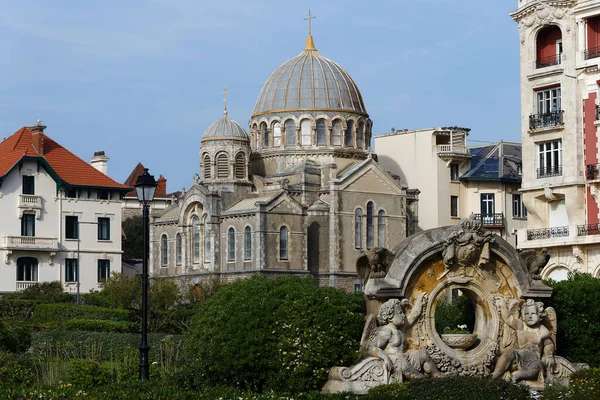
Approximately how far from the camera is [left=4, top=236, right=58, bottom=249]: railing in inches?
3295

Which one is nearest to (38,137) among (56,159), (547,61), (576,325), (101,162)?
(56,159)

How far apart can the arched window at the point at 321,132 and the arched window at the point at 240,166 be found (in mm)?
5891

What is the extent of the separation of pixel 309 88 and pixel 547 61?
45.0 meters

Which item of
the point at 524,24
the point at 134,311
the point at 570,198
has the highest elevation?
the point at 524,24

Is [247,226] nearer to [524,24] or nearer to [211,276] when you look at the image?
[211,276]

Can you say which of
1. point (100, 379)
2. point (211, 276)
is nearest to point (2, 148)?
point (211, 276)

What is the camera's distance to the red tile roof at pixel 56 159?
281ft

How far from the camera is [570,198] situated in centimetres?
5300

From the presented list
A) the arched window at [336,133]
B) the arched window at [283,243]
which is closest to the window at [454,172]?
the arched window at [336,133]

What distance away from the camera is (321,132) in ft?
322

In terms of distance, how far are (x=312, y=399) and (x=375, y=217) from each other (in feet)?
229

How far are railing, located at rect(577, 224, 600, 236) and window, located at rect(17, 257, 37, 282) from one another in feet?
140

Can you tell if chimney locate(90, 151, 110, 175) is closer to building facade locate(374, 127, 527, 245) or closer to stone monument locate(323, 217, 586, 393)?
building facade locate(374, 127, 527, 245)

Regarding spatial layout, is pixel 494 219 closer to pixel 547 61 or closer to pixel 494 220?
pixel 494 220
